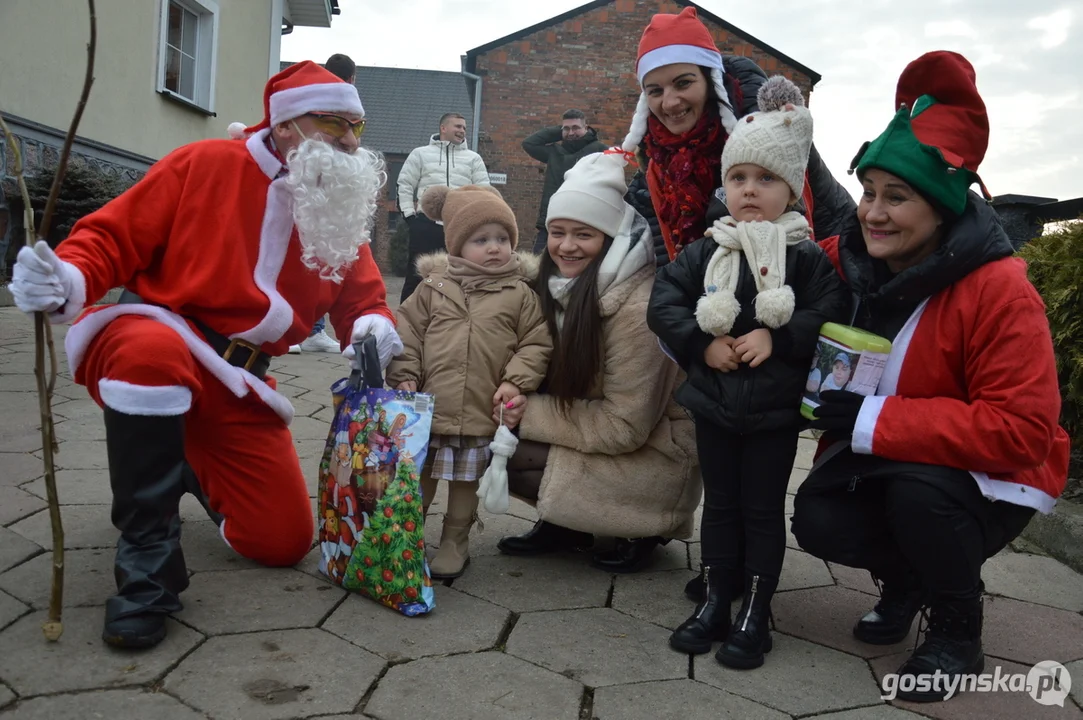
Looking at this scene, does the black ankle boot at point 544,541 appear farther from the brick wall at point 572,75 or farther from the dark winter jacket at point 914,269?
the brick wall at point 572,75

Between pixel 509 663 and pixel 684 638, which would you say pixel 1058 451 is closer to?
pixel 684 638

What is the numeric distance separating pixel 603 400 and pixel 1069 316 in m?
2.16

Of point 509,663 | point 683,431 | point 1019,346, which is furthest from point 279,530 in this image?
point 1019,346

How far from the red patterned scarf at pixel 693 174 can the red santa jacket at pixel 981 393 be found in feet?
2.43

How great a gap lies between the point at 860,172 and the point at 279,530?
1.93m

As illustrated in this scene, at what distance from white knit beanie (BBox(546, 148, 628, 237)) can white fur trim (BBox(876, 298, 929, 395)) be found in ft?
3.24

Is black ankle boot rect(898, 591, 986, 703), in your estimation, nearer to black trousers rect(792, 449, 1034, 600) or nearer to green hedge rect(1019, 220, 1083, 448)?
black trousers rect(792, 449, 1034, 600)

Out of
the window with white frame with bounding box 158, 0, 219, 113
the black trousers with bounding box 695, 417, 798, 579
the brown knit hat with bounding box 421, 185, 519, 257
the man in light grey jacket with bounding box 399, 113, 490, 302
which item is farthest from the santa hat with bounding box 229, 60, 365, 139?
the window with white frame with bounding box 158, 0, 219, 113

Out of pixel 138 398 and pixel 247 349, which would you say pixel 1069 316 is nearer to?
pixel 247 349

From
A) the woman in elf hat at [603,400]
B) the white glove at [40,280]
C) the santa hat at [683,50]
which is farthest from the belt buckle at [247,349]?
the santa hat at [683,50]

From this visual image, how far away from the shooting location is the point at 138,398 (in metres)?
2.31

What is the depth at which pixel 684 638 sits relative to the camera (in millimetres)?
2359

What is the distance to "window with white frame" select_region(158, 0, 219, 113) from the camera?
9.95m

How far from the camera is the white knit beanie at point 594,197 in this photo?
2.89 meters
